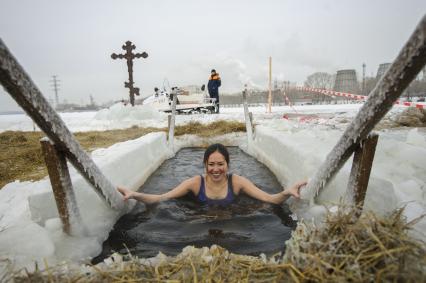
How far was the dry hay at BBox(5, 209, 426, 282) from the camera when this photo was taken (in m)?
1.14

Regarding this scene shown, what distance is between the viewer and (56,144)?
1865mm

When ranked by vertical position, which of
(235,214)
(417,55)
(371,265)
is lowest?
(235,214)

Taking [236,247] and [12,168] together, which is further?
[12,168]

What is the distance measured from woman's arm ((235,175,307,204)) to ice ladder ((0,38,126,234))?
1.67m

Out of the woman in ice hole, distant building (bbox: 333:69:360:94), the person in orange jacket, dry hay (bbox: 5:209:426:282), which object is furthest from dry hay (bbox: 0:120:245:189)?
distant building (bbox: 333:69:360:94)

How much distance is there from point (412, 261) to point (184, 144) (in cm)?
730

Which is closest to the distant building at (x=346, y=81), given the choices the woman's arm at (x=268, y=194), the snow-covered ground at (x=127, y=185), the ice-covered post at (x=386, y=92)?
the snow-covered ground at (x=127, y=185)

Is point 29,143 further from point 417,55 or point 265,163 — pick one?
point 417,55

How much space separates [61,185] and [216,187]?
76.7 inches

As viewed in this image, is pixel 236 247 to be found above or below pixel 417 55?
below

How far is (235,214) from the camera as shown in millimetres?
3234

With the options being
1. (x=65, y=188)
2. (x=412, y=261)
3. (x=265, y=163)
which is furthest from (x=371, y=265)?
(x=265, y=163)

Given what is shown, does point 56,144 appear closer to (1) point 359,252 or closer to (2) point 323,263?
(2) point 323,263

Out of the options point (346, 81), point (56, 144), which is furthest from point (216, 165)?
point (346, 81)
